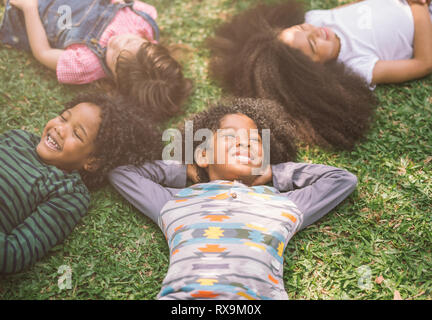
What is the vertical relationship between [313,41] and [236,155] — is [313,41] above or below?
above

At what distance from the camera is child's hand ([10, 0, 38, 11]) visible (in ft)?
10.1

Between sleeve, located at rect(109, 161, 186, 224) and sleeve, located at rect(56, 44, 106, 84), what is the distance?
97 cm

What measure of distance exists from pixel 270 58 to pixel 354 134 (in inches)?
34.3

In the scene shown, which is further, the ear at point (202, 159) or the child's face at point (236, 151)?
the ear at point (202, 159)

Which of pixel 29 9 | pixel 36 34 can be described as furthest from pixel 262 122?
pixel 29 9

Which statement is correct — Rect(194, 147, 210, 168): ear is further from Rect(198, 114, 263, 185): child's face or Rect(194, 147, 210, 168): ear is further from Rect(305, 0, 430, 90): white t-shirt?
Rect(305, 0, 430, 90): white t-shirt

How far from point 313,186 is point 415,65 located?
4.77ft

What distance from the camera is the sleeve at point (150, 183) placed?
2.40m

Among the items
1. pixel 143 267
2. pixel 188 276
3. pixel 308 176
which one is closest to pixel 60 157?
pixel 143 267

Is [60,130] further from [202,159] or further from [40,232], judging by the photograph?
[202,159]

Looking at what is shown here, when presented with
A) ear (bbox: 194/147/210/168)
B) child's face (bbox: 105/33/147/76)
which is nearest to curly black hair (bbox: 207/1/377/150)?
ear (bbox: 194/147/210/168)

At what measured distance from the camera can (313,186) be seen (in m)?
2.41

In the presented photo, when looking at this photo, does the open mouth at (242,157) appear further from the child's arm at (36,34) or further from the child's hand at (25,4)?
the child's hand at (25,4)

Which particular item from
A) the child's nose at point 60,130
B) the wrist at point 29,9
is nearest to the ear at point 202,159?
the child's nose at point 60,130
